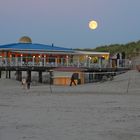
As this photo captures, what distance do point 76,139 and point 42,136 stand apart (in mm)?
816

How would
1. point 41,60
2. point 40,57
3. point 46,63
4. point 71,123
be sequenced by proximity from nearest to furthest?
point 71,123, point 46,63, point 41,60, point 40,57

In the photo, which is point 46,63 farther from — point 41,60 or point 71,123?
point 71,123

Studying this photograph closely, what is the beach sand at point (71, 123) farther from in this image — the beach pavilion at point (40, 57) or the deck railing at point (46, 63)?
the beach pavilion at point (40, 57)

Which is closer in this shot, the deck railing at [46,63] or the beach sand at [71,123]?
the beach sand at [71,123]

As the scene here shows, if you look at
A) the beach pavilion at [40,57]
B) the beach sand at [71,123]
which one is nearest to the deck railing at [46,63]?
the beach pavilion at [40,57]

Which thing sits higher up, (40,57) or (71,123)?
(40,57)

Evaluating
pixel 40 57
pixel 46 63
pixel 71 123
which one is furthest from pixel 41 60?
pixel 71 123

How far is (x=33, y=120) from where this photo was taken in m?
12.5

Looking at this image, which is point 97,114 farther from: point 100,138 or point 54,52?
point 54,52

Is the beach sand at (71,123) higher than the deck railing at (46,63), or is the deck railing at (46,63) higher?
the deck railing at (46,63)

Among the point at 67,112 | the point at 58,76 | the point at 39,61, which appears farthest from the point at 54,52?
the point at 67,112

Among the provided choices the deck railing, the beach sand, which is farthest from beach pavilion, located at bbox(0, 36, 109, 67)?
the beach sand

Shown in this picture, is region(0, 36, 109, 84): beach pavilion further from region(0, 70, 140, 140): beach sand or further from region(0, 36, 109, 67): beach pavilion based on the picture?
region(0, 70, 140, 140): beach sand

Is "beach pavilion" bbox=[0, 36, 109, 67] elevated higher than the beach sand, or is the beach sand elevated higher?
"beach pavilion" bbox=[0, 36, 109, 67]
